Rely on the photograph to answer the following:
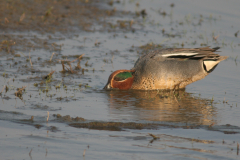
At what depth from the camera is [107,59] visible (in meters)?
8.20

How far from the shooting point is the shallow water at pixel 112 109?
3926 millimetres

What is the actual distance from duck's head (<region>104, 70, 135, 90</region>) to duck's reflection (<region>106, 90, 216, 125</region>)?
13 centimetres

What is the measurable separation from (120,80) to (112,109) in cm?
131

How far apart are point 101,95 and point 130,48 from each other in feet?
10.5

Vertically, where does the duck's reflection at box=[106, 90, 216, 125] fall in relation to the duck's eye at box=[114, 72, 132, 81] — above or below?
below

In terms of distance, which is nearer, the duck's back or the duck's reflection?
the duck's reflection

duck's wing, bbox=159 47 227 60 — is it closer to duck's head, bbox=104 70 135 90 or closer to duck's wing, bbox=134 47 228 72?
duck's wing, bbox=134 47 228 72

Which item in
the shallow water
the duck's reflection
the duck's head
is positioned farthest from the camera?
the duck's head

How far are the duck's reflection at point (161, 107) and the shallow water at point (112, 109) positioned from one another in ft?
0.05

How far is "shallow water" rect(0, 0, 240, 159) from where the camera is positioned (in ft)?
12.9

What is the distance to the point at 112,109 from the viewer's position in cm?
537

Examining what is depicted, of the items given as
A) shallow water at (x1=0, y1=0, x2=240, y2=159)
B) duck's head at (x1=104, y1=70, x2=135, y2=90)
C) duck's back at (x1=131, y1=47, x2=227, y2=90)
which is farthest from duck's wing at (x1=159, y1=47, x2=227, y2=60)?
duck's head at (x1=104, y1=70, x2=135, y2=90)

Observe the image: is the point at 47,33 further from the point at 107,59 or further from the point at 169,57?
the point at 169,57

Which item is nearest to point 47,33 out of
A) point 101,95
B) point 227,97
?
point 101,95
